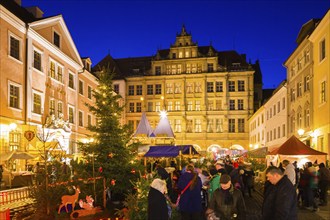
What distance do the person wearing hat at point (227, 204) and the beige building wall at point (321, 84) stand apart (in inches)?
739

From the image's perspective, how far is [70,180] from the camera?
13.2m

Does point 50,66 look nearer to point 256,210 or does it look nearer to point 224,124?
point 256,210

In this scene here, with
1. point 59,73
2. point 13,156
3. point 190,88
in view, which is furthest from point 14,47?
point 190,88

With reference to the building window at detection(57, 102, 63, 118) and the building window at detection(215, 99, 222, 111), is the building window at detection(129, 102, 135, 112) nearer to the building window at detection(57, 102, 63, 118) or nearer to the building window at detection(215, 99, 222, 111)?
the building window at detection(215, 99, 222, 111)

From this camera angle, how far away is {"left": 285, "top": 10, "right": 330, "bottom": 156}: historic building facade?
2398cm

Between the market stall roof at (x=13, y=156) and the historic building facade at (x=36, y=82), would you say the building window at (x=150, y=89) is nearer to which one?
the historic building facade at (x=36, y=82)

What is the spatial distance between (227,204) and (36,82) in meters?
23.5

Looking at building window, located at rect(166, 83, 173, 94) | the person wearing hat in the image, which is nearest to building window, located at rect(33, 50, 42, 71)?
the person wearing hat

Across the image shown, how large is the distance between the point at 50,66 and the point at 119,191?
57.9ft

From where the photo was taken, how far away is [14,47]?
81.4 ft

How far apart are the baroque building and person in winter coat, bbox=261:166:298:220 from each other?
52664 mm

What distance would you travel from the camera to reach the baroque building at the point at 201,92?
58200 millimetres

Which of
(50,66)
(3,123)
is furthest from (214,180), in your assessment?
(50,66)

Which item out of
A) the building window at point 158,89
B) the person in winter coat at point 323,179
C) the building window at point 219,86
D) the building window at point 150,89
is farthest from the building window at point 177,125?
the person in winter coat at point 323,179
